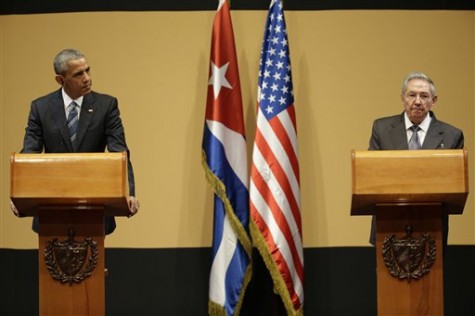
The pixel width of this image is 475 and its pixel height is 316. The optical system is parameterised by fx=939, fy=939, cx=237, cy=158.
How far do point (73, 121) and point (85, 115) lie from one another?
74 mm

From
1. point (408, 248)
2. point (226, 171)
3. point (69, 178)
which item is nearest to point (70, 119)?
point (69, 178)

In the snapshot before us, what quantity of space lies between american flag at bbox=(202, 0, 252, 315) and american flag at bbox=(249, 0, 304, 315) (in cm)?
11

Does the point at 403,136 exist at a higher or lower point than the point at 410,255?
higher

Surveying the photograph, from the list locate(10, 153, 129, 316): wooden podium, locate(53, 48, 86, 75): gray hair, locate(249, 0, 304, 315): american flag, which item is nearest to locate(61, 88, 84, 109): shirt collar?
locate(53, 48, 86, 75): gray hair

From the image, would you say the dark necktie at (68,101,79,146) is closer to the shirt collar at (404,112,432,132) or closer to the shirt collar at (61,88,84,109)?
the shirt collar at (61,88,84,109)

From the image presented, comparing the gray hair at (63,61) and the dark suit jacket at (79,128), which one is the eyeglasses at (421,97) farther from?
the gray hair at (63,61)

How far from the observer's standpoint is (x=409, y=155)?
13.6 feet

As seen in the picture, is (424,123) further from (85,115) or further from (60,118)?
(60,118)

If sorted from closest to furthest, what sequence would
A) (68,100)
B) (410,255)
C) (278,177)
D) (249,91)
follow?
(410,255)
(68,100)
(278,177)
(249,91)

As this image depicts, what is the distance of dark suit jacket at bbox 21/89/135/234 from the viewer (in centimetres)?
494

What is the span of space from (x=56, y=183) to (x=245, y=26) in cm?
280

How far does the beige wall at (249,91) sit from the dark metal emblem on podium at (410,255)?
228 cm

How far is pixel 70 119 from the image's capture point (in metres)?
4.98

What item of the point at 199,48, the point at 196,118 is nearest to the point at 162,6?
the point at 199,48
